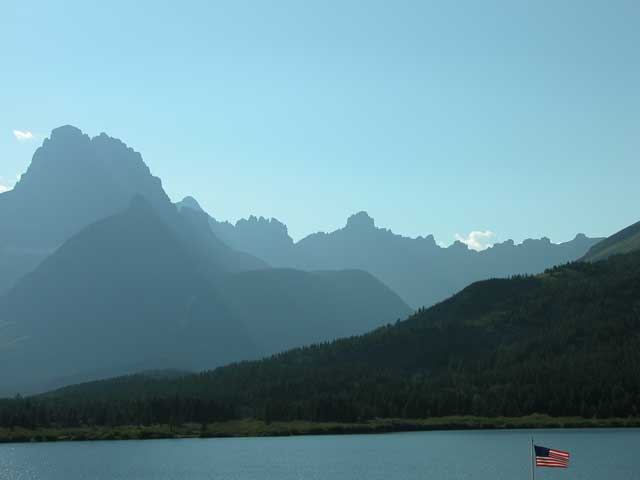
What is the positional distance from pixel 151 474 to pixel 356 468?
44395 mm

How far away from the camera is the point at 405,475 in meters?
171

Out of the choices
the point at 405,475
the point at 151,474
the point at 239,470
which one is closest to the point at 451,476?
the point at 405,475

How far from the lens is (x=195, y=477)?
18612 centimetres

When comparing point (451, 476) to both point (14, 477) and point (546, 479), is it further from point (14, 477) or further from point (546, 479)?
point (14, 477)

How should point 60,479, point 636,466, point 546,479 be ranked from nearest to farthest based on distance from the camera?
point 546,479 < point 636,466 < point 60,479

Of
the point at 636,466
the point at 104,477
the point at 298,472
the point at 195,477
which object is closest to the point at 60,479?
the point at 104,477

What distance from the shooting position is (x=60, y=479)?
610ft

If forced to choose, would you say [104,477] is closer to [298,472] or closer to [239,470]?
[239,470]

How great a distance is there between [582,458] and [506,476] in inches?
1365

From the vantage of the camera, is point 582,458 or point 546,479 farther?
point 582,458

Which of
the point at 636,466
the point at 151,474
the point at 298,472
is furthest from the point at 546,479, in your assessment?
the point at 151,474

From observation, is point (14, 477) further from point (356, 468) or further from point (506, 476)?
point (506, 476)

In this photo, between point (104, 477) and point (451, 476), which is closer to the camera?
point (451, 476)

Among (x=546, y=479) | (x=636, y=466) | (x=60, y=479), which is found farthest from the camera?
(x=60, y=479)
